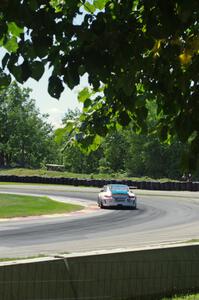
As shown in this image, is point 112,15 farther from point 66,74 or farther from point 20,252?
point 20,252

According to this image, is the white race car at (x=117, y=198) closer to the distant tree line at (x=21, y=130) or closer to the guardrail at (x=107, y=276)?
the guardrail at (x=107, y=276)

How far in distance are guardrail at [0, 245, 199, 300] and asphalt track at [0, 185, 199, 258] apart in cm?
689

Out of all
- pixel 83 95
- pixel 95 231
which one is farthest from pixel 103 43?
pixel 95 231

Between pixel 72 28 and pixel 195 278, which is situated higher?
pixel 72 28

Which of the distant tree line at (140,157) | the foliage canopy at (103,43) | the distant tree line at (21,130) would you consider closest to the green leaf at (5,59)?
the foliage canopy at (103,43)

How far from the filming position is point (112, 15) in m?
4.55

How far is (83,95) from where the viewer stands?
19.6ft

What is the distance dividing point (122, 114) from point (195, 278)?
3442 mm

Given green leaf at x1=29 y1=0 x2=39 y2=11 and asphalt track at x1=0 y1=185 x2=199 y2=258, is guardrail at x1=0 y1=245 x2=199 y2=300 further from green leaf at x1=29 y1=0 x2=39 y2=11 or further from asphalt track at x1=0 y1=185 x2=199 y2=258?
asphalt track at x1=0 y1=185 x2=199 y2=258

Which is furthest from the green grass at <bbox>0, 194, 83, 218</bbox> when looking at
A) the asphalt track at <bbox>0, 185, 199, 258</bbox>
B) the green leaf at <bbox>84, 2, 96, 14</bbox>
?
the green leaf at <bbox>84, 2, 96, 14</bbox>

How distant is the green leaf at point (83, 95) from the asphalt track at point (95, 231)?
30.1 feet

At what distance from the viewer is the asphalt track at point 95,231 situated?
1661 cm

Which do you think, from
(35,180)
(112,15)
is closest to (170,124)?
(112,15)

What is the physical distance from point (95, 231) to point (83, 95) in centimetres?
1567
